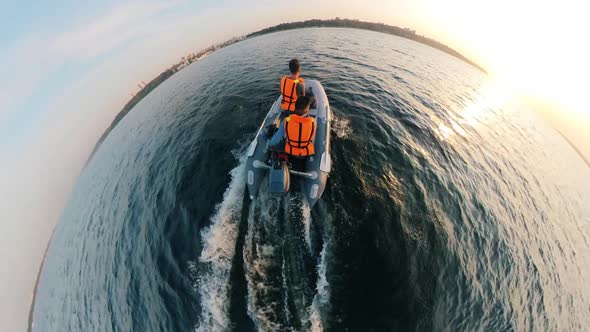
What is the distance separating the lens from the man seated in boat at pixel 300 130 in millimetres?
7984

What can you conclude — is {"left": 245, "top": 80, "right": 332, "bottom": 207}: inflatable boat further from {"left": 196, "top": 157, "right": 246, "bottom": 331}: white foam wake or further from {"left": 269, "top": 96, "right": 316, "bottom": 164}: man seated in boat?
{"left": 196, "top": 157, "right": 246, "bottom": 331}: white foam wake

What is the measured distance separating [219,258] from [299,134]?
4932mm

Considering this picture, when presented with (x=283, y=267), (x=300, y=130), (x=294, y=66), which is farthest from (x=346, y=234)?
(x=294, y=66)

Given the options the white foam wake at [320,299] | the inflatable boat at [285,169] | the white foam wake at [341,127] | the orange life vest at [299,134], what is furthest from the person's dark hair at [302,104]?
the white foam wake at [341,127]

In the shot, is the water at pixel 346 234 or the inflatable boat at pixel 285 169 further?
the inflatable boat at pixel 285 169

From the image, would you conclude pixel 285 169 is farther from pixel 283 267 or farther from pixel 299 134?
pixel 283 267

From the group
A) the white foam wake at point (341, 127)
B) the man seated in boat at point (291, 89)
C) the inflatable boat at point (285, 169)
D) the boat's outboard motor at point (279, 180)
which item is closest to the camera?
the boat's outboard motor at point (279, 180)

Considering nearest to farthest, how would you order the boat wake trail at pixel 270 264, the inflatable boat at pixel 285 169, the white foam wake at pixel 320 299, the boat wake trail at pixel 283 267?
the white foam wake at pixel 320 299, the boat wake trail at pixel 283 267, the boat wake trail at pixel 270 264, the inflatable boat at pixel 285 169

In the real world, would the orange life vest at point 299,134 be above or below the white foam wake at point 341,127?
below

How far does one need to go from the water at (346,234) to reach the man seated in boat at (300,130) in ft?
6.14

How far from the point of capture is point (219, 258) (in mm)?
8664

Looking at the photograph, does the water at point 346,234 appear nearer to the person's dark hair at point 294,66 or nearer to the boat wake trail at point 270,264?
the boat wake trail at point 270,264

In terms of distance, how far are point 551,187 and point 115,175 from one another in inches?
1170

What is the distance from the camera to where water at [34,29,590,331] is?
780 cm
